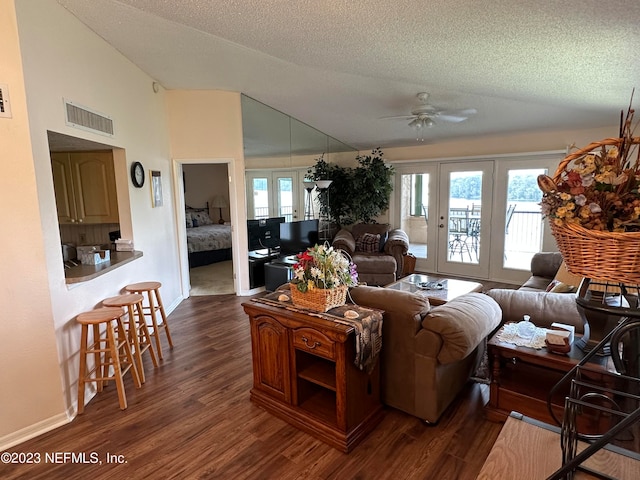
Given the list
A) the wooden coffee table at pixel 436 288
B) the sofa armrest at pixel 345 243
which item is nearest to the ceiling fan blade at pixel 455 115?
the wooden coffee table at pixel 436 288

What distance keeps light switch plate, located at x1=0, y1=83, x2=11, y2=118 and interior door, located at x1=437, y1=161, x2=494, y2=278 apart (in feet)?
18.6

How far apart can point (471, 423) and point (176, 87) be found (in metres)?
4.79

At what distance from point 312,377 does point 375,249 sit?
3976mm

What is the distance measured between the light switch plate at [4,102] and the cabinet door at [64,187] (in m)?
1.55

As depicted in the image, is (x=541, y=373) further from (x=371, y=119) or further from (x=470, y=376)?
(x=371, y=119)

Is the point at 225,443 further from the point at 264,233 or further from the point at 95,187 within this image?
the point at 264,233

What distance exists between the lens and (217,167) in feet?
29.7

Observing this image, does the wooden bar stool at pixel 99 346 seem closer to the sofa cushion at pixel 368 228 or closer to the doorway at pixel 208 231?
the doorway at pixel 208 231

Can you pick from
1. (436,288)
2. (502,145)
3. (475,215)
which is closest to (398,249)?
(475,215)

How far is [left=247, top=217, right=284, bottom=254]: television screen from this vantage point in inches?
204

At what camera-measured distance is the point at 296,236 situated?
5.62 meters

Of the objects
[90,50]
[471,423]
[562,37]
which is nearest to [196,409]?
[471,423]

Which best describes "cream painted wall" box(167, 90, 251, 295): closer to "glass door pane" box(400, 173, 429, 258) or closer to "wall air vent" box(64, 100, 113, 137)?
"wall air vent" box(64, 100, 113, 137)

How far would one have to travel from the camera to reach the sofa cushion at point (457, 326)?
2055 mm
